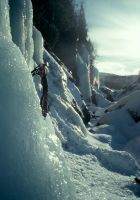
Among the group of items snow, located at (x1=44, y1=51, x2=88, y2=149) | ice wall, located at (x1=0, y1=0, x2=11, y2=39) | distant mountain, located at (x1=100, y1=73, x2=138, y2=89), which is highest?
ice wall, located at (x1=0, y1=0, x2=11, y2=39)

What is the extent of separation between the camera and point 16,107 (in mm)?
3764

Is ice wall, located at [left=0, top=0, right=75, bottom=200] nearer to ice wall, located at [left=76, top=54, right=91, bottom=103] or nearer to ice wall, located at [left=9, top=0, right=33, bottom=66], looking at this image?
ice wall, located at [left=9, top=0, right=33, bottom=66]

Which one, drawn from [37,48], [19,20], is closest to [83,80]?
[37,48]

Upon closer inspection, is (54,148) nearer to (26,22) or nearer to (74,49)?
(26,22)

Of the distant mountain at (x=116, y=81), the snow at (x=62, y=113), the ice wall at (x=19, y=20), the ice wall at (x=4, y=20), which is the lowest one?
the distant mountain at (x=116, y=81)

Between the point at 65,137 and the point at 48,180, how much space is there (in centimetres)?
700

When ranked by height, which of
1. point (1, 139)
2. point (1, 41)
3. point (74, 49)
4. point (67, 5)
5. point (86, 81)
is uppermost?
point (1, 41)

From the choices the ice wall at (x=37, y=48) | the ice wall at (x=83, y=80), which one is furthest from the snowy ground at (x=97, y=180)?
the ice wall at (x=83, y=80)

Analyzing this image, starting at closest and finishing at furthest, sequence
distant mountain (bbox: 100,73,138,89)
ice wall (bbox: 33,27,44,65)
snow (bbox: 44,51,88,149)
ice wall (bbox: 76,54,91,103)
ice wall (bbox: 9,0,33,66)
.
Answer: ice wall (bbox: 9,0,33,66) → snow (bbox: 44,51,88,149) → ice wall (bbox: 33,27,44,65) → ice wall (bbox: 76,54,91,103) → distant mountain (bbox: 100,73,138,89)

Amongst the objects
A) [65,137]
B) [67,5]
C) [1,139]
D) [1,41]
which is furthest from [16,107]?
[67,5]

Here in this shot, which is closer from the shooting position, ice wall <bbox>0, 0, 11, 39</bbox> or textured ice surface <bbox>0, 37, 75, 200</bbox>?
textured ice surface <bbox>0, 37, 75, 200</bbox>

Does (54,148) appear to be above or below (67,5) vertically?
above

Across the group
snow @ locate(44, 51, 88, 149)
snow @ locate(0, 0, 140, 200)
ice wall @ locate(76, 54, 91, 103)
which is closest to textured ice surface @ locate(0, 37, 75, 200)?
snow @ locate(0, 0, 140, 200)

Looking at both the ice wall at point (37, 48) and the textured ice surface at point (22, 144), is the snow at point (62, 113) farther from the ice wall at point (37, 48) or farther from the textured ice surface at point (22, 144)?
the textured ice surface at point (22, 144)
